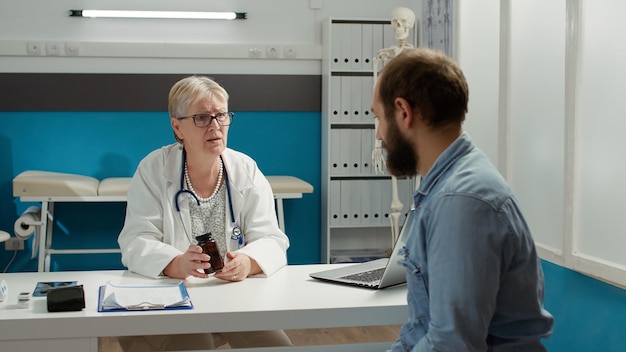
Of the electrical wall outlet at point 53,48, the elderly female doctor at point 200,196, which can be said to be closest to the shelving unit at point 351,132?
the electrical wall outlet at point 53,48

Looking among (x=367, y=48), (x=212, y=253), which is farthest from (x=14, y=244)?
(x=212, y=253)

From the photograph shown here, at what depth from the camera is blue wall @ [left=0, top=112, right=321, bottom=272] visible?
15.9 feet

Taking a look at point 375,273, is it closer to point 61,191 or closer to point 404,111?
point 404,111

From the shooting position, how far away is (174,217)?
2326 mm

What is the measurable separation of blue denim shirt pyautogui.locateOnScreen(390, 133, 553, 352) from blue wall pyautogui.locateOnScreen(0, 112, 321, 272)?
3.79 metres

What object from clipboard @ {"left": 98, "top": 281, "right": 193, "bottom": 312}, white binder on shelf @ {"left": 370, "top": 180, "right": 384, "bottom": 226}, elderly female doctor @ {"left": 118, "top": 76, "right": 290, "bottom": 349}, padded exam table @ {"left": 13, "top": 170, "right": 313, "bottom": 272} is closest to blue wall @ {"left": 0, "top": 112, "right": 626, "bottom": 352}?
padded exam table @ {"left": 13, "top": 170, "right": 313, "bottom": 272}

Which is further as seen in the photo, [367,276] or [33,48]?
[33,48]

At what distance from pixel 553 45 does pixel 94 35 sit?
9.91 feet

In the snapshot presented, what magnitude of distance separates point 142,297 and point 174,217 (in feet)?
1.71

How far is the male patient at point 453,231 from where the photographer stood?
3.93 ft

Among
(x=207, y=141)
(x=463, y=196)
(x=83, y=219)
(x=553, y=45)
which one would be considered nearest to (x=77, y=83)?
(x=83, y=219)

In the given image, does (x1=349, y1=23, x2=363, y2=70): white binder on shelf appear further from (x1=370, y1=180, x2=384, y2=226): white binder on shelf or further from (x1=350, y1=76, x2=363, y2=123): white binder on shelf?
(x1=370, y1=180, x2=384, y2=226): white binder on shelf

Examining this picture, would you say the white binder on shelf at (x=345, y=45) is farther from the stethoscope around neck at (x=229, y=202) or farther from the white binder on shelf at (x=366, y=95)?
the stethoscope around neck at (x=229, y=202)

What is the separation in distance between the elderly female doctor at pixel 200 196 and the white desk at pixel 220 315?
28 centimetres
